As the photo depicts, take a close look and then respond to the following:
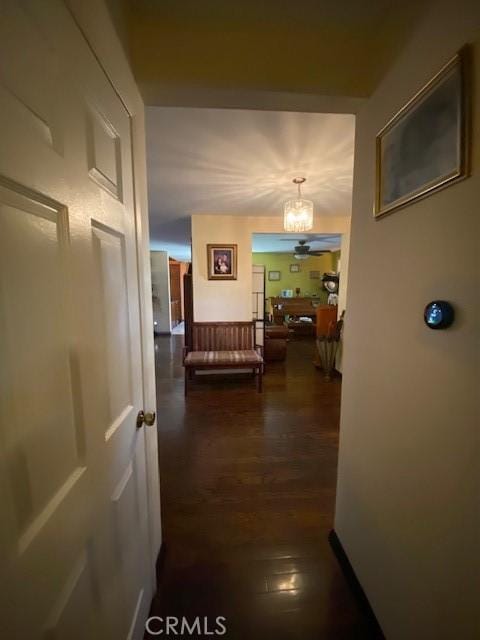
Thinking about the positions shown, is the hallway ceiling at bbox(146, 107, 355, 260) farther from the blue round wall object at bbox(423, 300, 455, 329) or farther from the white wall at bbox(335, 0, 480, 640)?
the blue round wall object at bbox(423, 300, 455, 329)

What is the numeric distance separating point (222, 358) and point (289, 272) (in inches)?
228

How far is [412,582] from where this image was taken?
34.8 inches

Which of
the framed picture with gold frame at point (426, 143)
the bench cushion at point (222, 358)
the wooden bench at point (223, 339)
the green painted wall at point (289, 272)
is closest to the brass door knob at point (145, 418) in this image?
the framed picture with gold frame at point (426, 143)

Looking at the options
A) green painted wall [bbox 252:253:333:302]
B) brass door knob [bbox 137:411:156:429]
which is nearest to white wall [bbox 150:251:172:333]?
green painted wall [bbox 252:253:333:302]

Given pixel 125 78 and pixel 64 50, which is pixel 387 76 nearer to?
pixel 125 78

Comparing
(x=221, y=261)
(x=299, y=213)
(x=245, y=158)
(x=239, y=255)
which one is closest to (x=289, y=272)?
(x=239, y=255)

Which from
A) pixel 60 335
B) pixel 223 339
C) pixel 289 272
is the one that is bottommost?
pixel 223 339

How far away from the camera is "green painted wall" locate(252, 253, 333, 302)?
28.3 feet

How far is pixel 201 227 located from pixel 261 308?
1.74 meters

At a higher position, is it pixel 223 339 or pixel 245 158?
pixel 245 158

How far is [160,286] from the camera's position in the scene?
710cm

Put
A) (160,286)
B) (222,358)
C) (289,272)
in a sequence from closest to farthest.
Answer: (222,358) < (160,286) < (289,272)

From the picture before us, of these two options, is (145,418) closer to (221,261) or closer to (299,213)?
(299,213)

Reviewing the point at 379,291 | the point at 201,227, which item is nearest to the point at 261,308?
the point at 201,227
